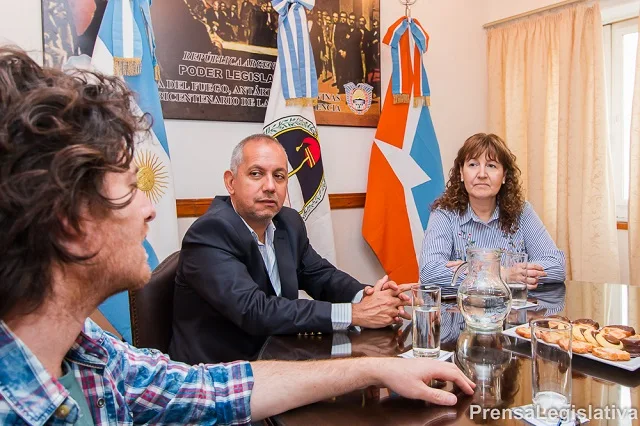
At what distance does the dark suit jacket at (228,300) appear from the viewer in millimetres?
1406

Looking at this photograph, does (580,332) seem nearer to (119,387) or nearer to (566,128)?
(119,387)

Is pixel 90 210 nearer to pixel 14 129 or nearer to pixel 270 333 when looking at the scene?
pixel 14 129

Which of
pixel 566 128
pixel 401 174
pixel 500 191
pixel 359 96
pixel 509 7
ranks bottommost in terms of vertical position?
pixel 500 191

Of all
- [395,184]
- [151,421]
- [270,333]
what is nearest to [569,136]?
[395,184]

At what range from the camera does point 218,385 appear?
99 cm

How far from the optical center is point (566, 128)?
321 cm

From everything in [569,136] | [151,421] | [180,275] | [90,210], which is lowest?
[151,421]

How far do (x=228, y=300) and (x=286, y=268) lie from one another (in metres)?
0.42

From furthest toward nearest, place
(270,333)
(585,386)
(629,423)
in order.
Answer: (270,333) → (585,386) → (629,423)

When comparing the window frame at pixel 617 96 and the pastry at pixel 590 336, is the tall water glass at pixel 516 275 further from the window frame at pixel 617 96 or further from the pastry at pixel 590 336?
the window frame at pixel 617 96

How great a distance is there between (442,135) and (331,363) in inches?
119

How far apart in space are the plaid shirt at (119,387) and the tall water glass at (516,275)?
0.86 meters

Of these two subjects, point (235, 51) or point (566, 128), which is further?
point (566, 128)

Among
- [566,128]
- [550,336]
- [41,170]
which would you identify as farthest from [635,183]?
[41,170]
